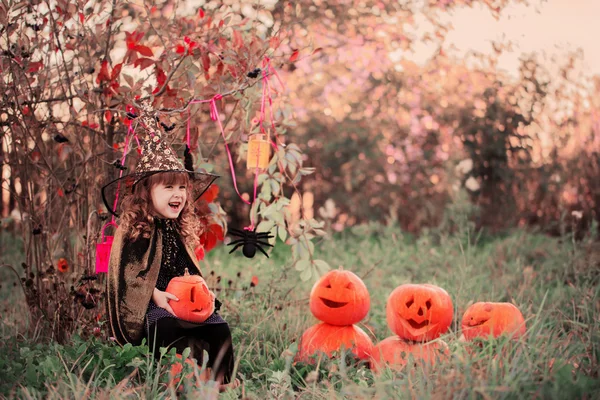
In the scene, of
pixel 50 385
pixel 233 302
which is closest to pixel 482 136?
pixel 233 302

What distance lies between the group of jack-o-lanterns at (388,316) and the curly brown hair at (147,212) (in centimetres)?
29

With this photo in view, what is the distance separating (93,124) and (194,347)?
133 centimetres

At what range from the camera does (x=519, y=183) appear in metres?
7.34

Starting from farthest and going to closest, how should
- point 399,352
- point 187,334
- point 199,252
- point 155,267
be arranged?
point 199,252, point 399,352, point 155,267, point 187,334

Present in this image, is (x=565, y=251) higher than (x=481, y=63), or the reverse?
(x=481, y=63)

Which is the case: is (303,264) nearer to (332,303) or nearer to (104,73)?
(332,303)

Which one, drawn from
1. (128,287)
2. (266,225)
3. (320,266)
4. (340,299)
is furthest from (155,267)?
(340,299)

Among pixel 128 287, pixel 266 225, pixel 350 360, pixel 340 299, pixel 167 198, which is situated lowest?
pixel 350 360

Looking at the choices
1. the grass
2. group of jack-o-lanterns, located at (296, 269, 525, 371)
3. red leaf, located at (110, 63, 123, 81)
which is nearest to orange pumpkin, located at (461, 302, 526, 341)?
group of jack-o-lanterns, located at (296, 269, 525, 371)

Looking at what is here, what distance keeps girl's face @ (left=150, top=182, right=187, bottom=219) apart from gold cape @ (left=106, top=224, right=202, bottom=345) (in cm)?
21

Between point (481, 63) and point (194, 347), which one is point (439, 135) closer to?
point (481, 63)

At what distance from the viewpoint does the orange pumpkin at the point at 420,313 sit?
2.98 meters

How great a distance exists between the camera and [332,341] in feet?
10.2

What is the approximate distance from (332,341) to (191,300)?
80 centimetres
